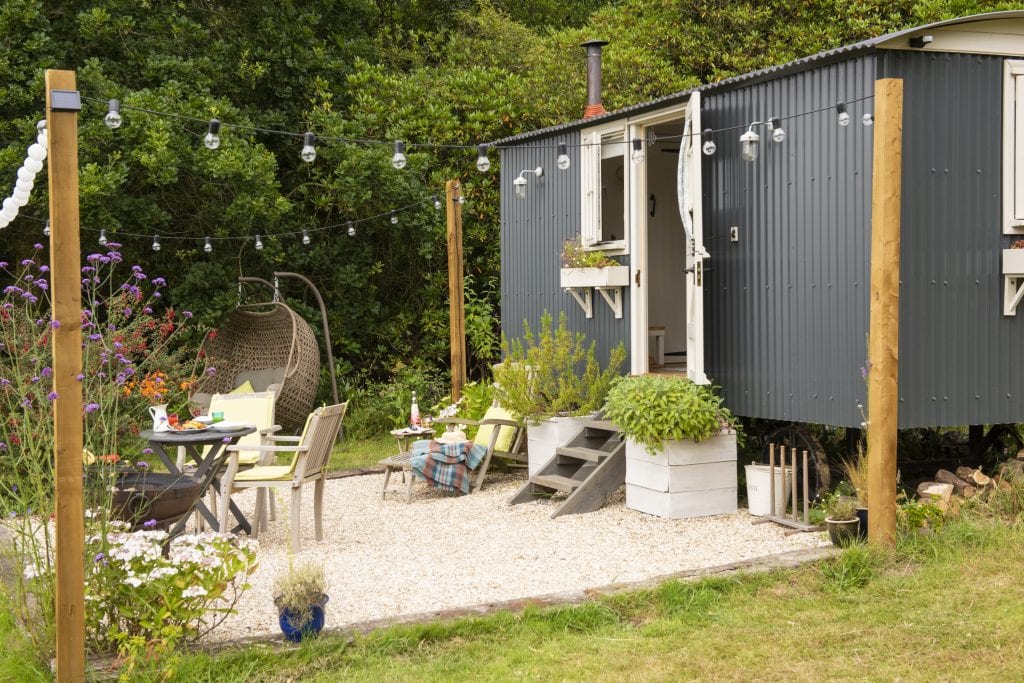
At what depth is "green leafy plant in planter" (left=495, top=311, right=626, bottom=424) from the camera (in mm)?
8641

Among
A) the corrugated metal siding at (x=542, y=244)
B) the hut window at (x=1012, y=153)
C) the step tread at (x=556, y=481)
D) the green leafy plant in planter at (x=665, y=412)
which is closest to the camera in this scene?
the hut window at (x=1012, y=153)

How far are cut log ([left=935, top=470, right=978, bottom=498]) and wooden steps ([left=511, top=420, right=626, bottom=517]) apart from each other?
2.10m

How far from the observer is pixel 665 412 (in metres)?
7.21

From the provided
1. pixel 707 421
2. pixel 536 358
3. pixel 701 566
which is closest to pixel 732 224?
pixel 707 421

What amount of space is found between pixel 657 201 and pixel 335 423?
4.74m

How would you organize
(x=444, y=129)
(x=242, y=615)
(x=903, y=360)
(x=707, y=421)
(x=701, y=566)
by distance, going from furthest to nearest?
1. (x=444, y=129)
2. (x=707, y=421)
3. (x=903, y=360)
4. (x=701, y=566)
5. (x=242, y=615)

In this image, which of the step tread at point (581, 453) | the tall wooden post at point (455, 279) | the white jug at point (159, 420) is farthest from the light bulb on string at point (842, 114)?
the tall wooden post at point (455, 279)

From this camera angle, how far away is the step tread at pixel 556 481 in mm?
7801

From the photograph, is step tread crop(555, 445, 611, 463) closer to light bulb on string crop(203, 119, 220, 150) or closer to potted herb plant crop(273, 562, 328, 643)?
potted herb plant crop(273, 562, 328, 643)

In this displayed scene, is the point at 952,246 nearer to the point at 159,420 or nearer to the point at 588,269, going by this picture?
the point at 588,269

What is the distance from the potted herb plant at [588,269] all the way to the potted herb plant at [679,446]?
116cm

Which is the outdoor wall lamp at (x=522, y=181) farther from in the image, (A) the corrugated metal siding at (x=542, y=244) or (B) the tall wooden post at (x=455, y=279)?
(B) the tall wooden post at (x=455, y=279)

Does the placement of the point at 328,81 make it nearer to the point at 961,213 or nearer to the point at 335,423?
the point at 335,423

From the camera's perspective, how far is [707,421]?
7211 mm
